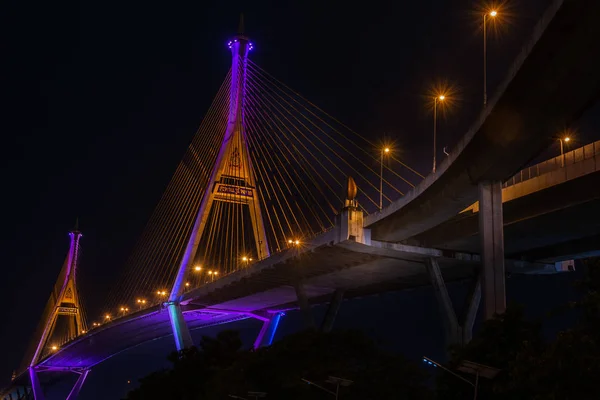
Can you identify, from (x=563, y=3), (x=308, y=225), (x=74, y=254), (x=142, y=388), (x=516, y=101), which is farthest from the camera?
(x=74, y=254)

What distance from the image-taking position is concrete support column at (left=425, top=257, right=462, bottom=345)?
37.0 m

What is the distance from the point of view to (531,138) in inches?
1026

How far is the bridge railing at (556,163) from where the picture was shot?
27781mm

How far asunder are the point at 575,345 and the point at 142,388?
118ft

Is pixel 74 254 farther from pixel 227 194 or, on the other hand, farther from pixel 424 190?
pixel 424 190

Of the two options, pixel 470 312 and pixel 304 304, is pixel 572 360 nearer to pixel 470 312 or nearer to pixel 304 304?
pixel 470 312

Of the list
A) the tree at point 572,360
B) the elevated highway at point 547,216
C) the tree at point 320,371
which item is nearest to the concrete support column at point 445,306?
the elevated highway at point 547,216

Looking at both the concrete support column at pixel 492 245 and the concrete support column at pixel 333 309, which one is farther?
the concrete support column at pixel 333 309

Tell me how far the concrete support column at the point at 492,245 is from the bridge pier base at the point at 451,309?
731cm

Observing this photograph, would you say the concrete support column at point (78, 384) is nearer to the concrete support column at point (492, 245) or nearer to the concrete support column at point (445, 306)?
the concrete support column at point (445, 306)

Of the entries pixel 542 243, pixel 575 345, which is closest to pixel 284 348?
pixel 542 243

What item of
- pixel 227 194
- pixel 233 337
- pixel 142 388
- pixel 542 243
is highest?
pixel 227 194

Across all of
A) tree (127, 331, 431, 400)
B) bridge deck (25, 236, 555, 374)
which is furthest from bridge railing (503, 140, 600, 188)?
tree (127, 331, 431, 400)

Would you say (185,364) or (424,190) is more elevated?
(424,190)
